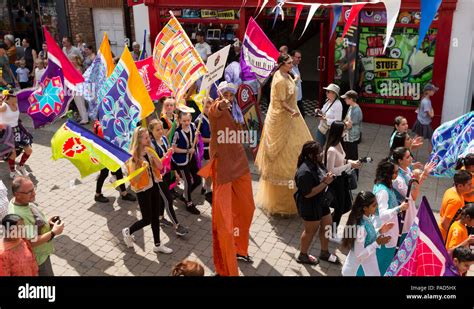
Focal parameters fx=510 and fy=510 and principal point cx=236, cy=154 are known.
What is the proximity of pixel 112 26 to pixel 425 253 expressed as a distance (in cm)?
1364

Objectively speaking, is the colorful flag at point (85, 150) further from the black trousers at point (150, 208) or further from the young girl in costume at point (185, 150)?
the young girl in costume at point (185, 150)

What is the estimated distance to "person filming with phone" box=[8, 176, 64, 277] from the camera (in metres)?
4.88

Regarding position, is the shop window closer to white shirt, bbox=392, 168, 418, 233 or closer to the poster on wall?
the poster on wall

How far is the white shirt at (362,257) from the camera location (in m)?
4.77

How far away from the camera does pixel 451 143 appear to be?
6.67 metres

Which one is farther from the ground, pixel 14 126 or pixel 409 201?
pixel 409 201

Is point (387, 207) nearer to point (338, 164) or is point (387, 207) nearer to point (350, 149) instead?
point (338, 164)

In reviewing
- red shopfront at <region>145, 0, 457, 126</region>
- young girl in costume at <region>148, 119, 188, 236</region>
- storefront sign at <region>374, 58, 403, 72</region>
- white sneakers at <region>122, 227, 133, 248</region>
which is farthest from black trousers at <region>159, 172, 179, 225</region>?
storefront sign at <region>374, 58, 403, 72</region>

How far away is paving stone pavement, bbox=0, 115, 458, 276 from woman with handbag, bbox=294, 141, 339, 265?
0.65 feet

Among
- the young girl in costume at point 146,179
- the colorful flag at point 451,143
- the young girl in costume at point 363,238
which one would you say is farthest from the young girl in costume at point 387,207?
the young girl in costume at point 146,179

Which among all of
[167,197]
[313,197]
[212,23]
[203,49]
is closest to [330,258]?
[313,197]

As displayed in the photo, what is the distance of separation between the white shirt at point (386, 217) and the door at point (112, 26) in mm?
11852

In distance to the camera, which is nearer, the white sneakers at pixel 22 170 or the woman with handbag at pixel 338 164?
the woman with handbag at pixel 338 164

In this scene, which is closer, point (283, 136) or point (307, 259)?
point (307, 259)
